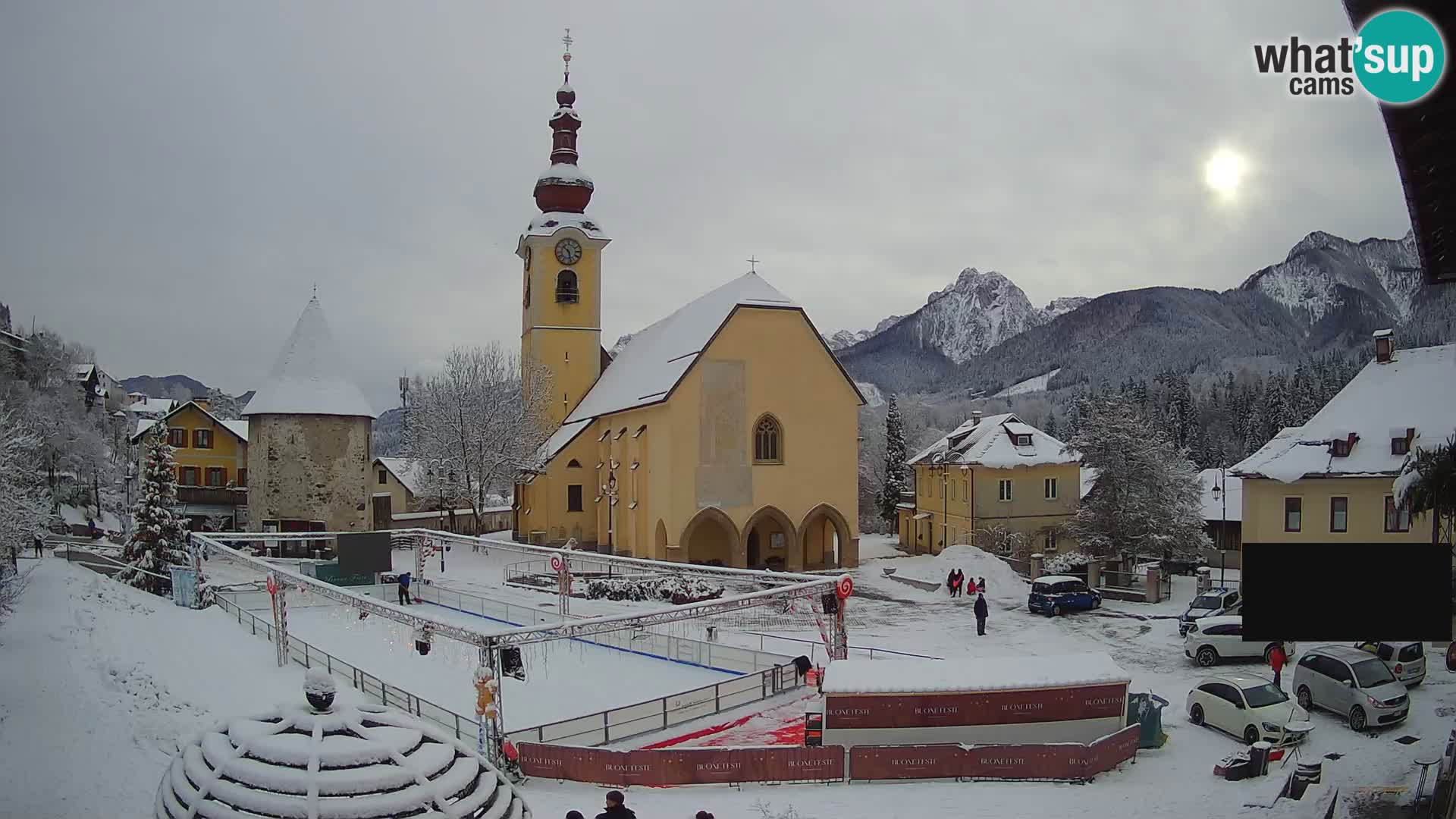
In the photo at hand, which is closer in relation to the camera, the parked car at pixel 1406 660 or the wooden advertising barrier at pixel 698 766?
the wooden advertising barrier at pixel 698 766

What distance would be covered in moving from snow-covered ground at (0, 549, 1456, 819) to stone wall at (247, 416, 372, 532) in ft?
40.6

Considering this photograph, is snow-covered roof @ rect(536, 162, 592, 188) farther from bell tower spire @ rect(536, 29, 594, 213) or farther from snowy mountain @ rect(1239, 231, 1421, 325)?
snowy mountain @ rect(1239, 231, 1421, 325)

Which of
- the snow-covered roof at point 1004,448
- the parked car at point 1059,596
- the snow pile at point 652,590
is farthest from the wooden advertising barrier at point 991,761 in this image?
the snow-covered roof at point 1004,448

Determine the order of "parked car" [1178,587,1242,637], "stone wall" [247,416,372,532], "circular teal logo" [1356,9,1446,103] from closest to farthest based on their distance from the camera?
"circular teal logo" [1356,9,1446,103] < "parked car" [1178,587,1242,637] < "stone wall" [247,416,372,532]

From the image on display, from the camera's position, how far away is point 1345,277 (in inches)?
348

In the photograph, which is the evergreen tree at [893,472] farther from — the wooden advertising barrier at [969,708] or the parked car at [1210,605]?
the wooden advertising barrier at [969,708]

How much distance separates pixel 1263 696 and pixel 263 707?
1224 cm

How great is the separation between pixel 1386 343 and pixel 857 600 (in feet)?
62.9

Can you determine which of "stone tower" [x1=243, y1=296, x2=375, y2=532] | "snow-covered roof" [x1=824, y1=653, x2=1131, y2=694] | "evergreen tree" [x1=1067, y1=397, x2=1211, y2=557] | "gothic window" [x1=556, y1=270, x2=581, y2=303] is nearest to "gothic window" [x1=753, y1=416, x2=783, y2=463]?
"evergreen tree" [x1=1067, y1=397, x2=1211, y2=557]

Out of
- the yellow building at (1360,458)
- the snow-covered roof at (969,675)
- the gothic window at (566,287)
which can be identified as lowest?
the snow-covered roof at (969,675)

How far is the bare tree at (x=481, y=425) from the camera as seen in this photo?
134 ft

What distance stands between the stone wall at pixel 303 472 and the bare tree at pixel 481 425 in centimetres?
662

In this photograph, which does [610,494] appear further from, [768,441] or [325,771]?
[325,771]

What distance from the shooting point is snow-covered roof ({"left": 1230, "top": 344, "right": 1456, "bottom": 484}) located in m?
8.37
